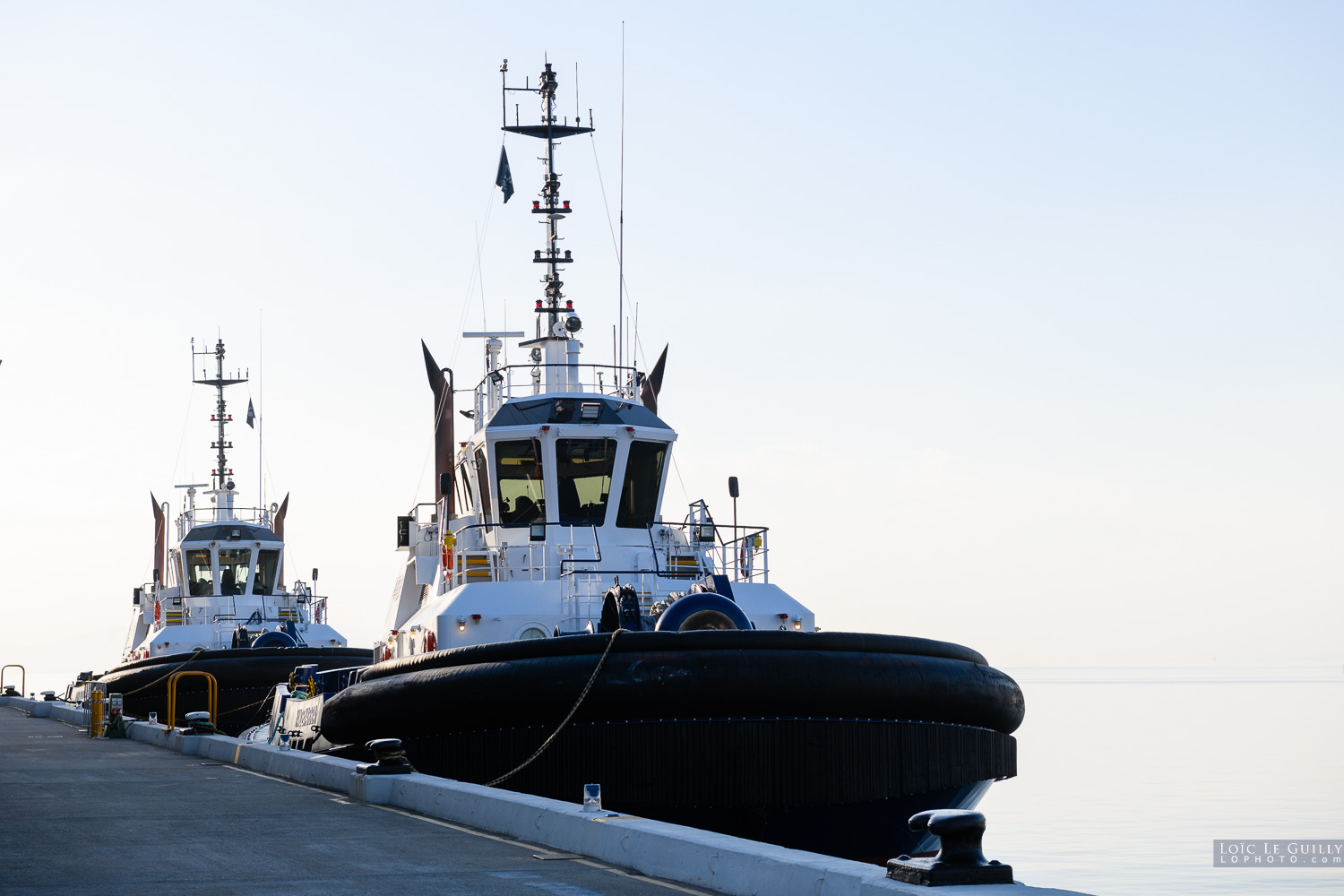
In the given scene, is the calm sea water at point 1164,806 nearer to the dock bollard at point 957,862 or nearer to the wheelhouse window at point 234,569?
the dock bollard at point 957,862

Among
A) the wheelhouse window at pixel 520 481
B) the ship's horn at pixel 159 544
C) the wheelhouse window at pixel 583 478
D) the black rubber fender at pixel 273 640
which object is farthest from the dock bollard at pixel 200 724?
the ship's horn at pixel 159 544

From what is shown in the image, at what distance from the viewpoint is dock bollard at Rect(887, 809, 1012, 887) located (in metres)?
5.06

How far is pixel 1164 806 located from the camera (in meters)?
26.5

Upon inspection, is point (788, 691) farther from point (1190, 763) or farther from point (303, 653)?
point (1190, 763)

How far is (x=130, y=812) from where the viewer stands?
8.97 m

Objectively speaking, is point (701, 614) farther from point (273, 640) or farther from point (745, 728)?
point (273, 640)

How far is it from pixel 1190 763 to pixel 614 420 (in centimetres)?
2816

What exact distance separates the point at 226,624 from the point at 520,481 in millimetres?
18522

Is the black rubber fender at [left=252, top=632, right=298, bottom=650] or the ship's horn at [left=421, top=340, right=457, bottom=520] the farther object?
the black rubber fender at [left=252, top=632, right=298, bottom=650]

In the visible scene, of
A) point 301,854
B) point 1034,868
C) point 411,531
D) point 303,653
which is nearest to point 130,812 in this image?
point 301,854

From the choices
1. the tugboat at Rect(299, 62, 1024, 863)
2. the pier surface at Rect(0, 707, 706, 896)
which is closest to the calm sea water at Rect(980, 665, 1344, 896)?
the tugboat at Rect(299, 62, 1024, 863)

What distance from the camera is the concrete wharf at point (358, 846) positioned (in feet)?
19.5

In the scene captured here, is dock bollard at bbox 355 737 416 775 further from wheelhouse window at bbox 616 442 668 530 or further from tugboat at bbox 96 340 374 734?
tugboat at bbox 96 340 374 734

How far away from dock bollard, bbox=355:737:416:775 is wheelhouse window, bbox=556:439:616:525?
4.26m
